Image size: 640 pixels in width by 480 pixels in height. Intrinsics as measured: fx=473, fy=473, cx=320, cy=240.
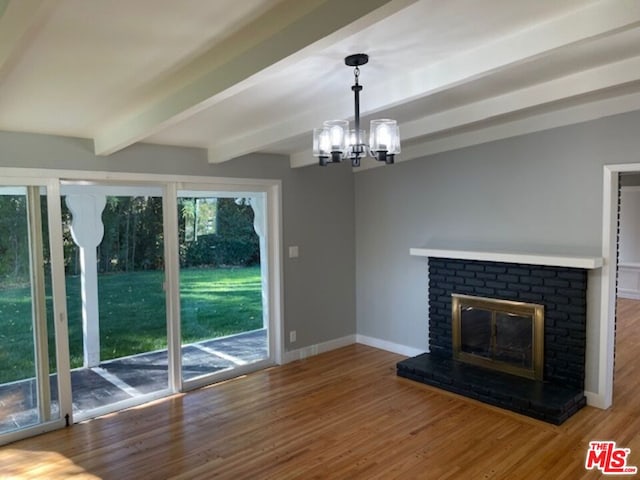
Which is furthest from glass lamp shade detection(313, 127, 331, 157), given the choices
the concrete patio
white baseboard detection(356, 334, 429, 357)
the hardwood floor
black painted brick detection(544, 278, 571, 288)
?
white baseboard detection(356, 334, 429, 357)

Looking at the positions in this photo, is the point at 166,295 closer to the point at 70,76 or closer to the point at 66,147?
the point at 66,147

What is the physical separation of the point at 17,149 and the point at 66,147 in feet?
1.09

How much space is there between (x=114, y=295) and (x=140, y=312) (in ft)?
0.95

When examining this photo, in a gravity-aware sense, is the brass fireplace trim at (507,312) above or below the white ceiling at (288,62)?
below

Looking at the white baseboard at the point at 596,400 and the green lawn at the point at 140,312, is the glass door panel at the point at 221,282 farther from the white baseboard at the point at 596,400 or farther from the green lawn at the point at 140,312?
the white baseboard at the point at 596,400

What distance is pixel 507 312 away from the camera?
4449 millimetres

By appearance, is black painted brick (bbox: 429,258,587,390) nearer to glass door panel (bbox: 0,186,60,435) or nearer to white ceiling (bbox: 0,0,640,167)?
white ceiling (bbox: 0,0,640,167)

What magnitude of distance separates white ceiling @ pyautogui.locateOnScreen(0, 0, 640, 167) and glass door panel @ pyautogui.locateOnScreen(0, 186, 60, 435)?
0.66 meters

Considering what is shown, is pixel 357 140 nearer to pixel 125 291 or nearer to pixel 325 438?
pixel 325 438

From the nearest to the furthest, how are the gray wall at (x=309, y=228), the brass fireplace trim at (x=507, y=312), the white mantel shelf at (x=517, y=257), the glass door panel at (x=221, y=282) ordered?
1. the white mantel shelf at (x=517, y=257)
2. the brass fireplace trim at (x=507, y=312)
3. the gray wall at (x=309, y=228)
4. the glass door panel at (x=221, y=282)

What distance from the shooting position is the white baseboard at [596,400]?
3.92m

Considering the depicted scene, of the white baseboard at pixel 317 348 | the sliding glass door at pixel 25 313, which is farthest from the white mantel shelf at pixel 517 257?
the sliding glass door at pixel 25 313

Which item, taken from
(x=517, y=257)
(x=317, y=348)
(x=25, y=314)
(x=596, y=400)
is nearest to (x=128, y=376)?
(x=25, y=314)

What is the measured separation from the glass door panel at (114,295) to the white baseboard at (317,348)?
4.65 feet
